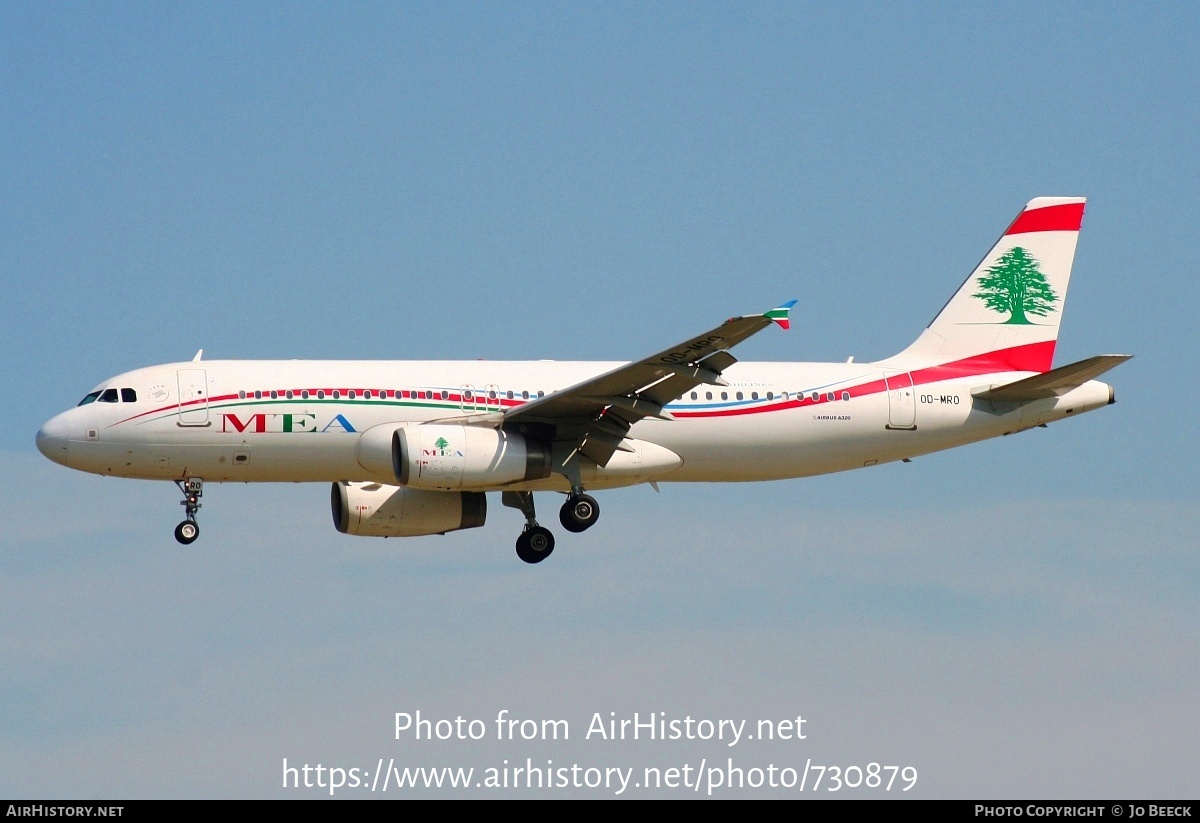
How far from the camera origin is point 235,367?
37500 mm

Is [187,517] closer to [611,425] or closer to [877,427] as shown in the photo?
[611,425]

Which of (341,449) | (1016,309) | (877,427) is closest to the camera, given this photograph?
(341,449)

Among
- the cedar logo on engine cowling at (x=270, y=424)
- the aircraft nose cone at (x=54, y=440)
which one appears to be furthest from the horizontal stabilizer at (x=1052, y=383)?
the aircraft nose cone at (x=54, y=440)

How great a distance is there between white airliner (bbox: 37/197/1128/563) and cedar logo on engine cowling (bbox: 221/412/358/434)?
0.03 metres

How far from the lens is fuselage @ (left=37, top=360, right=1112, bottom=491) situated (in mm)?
36750

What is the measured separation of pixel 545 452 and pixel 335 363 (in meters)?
4.93

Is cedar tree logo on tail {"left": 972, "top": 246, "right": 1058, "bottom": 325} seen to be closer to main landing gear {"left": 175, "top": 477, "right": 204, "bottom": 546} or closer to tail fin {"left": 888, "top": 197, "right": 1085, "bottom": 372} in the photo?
tail fin {"left": 888, "top": 197, "right": 1085, "bottom": 372}

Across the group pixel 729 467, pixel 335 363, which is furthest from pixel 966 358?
pixel 335 363

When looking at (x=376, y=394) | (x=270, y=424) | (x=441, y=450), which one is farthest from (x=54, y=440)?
(x=441, y=450)

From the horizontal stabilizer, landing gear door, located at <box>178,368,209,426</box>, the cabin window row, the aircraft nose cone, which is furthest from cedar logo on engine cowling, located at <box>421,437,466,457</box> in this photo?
the horizontal stabilizer

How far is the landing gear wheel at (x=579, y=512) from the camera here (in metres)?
38.0

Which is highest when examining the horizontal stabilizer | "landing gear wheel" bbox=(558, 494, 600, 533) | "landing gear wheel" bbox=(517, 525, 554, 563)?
the horizontal stabilizer

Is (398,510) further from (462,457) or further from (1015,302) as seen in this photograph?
(1015,302)

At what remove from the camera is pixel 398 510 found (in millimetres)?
40625
